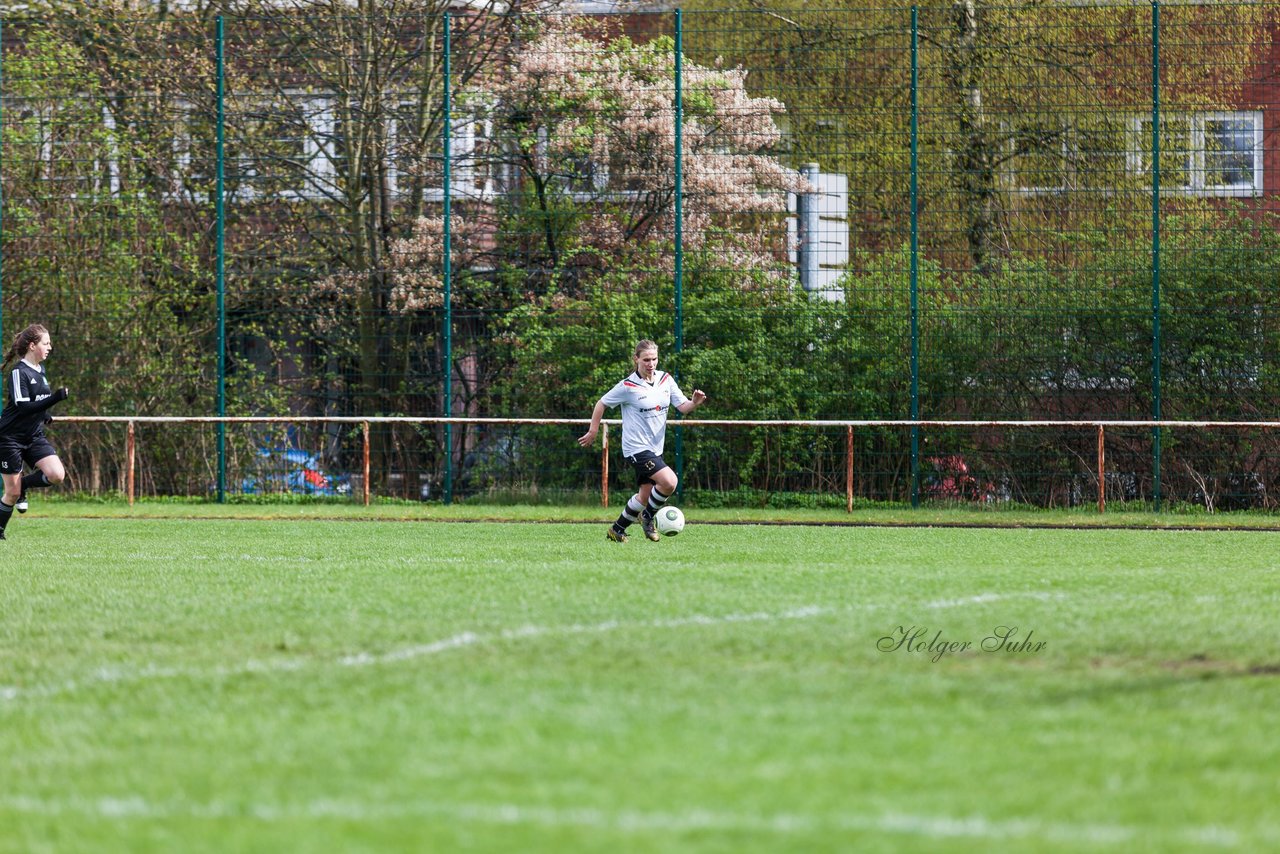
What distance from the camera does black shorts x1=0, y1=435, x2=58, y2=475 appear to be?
14117 millimetres

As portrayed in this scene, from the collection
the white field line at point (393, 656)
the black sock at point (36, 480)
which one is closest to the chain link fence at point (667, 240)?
the black sock at point (36, 480)

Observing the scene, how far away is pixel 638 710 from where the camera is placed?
5566mm

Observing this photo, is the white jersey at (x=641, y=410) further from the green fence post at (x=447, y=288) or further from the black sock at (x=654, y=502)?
the green fence post at (x=447, y=288)

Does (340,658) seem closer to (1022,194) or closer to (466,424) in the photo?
(466,424)

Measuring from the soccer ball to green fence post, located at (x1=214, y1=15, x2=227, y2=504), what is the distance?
372 inches

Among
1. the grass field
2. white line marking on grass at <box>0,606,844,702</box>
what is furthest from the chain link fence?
white line marking on grass at <box>0,606,844,702</box>

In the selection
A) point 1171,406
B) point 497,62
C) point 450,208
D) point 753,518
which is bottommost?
point 753,518

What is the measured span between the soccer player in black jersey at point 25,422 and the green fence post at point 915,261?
418 inches

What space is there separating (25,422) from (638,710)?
1051cm

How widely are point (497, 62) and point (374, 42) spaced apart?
184 centimetres

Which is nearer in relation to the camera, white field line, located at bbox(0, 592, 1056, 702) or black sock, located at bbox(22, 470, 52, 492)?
white field line, located at bbox(0, 592, 1056, 702)

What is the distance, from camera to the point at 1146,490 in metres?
19.7

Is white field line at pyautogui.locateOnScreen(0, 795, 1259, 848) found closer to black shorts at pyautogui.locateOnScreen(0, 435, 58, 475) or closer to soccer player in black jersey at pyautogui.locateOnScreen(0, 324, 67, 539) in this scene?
soccer player in black jersey at pyautogui.locateOnScreen(0, 324, 67, 539)

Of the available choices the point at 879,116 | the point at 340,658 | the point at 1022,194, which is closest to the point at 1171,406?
the point at 1022,194
